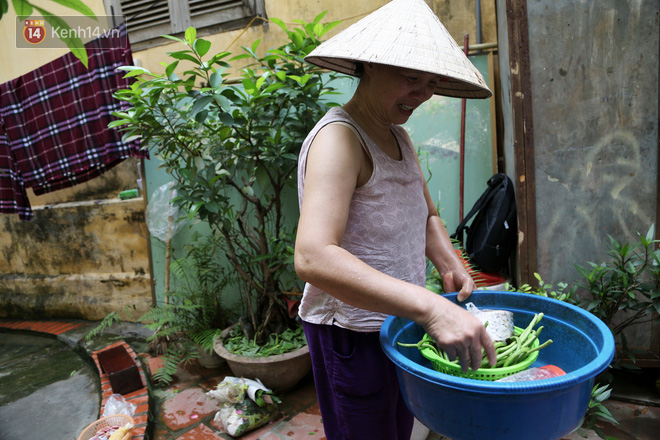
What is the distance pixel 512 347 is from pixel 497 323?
86 millimetres

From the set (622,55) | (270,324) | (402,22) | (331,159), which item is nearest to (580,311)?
(331,159)

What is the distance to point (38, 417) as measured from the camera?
131 inches

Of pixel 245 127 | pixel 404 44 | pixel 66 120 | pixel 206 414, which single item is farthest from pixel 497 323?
pixel 66 120

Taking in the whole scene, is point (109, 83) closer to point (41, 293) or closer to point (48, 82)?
point (48, 82)

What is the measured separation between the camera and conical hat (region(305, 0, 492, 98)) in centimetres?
118

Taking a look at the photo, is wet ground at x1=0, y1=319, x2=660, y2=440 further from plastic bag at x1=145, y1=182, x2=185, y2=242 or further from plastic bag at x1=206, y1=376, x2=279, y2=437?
Result: plastic bag at x1=145, y1=182, x2=185, y2=242

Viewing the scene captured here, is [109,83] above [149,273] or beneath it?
above

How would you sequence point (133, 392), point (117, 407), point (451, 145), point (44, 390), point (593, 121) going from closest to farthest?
point (593, 121), point (117, 407), point (133, 392), point (451, 145), point (44, 390)

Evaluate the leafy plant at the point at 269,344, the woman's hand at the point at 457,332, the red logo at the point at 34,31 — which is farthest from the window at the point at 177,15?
the woman's hand at the point at 457,332

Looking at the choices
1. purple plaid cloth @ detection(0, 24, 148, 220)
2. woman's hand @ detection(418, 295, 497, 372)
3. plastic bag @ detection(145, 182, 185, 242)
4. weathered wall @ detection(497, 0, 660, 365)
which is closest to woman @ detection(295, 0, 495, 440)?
woman's hand @ detection(418, 295, 497, 372)

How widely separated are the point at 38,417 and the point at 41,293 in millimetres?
2764

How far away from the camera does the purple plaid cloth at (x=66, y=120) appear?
4.08 m

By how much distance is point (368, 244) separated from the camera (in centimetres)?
135

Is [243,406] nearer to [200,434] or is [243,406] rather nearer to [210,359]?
[200,434]
